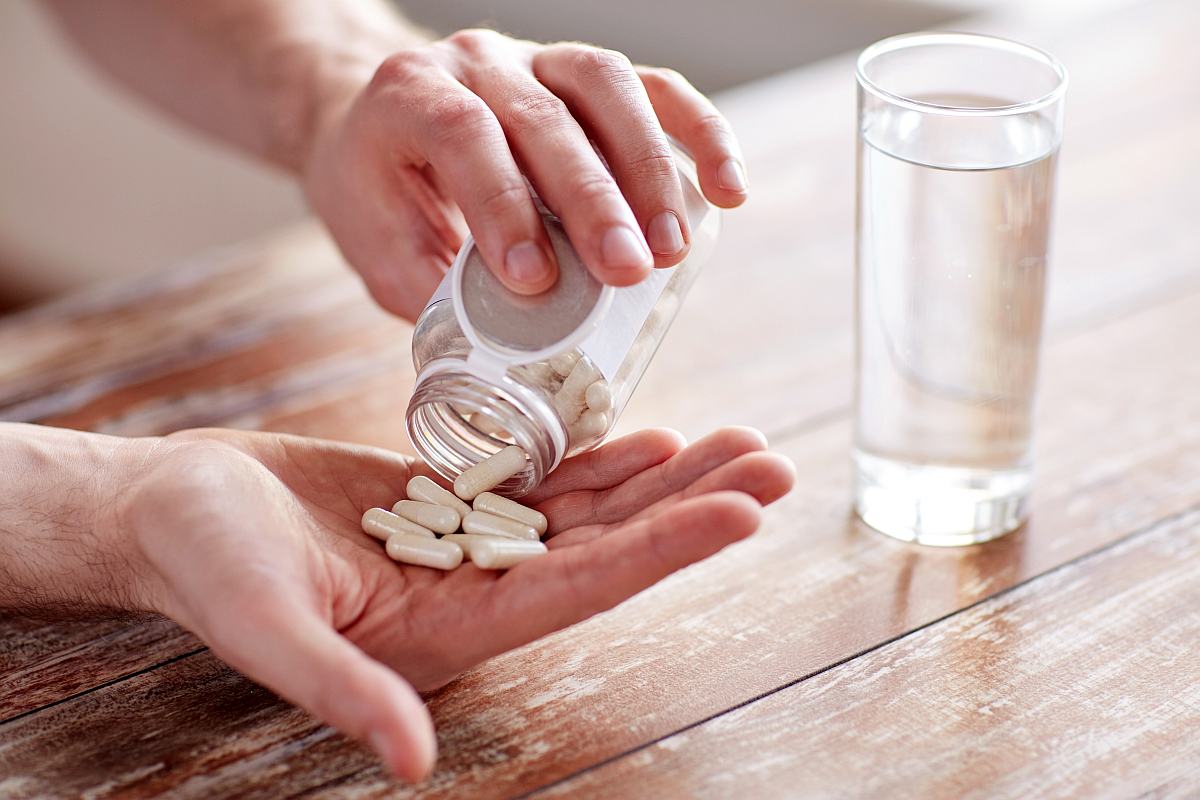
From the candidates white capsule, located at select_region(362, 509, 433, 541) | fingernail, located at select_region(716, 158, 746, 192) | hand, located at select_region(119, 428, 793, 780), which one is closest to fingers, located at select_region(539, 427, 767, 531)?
hand, located at select_region(119, 428, 793, 780)

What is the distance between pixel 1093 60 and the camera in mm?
1853

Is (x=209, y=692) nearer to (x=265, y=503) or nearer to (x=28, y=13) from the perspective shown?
(x=265, y=503)

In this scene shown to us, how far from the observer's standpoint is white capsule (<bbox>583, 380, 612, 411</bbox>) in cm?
93

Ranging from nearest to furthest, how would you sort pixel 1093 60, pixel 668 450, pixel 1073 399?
pixel 668 450, pixel 1073 399, pixel 1093 60

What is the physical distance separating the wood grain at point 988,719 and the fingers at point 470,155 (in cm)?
34

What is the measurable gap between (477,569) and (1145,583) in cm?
52

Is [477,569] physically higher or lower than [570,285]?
lower

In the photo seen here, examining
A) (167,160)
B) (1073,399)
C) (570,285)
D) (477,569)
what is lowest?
(167,160)

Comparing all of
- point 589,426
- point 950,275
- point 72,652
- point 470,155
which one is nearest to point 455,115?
point 470,155

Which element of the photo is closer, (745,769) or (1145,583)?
(745,769)

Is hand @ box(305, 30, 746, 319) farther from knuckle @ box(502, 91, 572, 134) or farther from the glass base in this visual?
the glass base

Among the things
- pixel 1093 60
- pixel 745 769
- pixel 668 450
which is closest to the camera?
pixel 745 769

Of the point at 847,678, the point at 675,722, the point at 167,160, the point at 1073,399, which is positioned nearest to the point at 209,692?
the point at 675,722

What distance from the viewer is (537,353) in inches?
34.9
